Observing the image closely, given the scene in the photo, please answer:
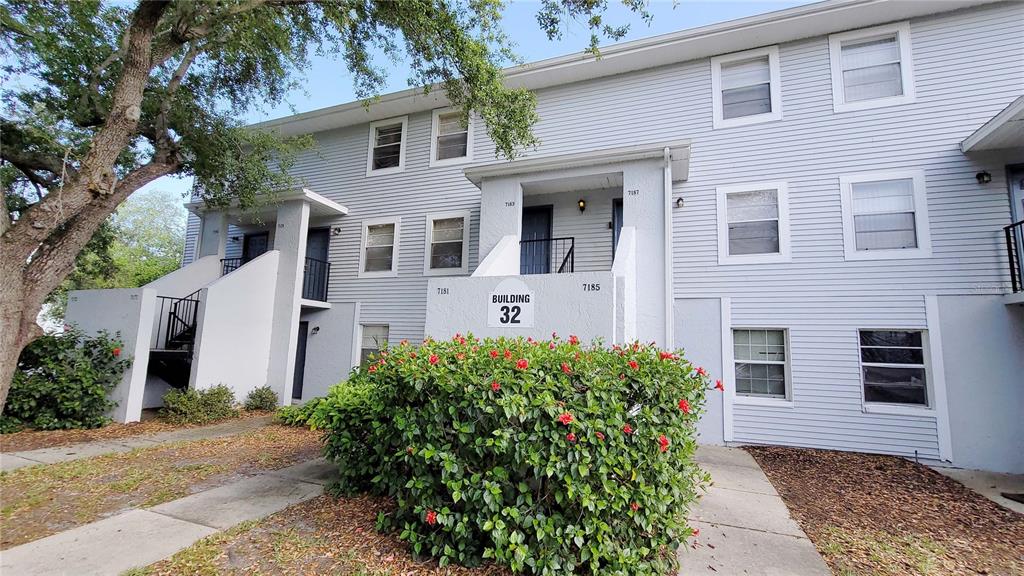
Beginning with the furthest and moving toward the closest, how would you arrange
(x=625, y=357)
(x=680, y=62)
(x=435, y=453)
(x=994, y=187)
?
(x=680, y=62) → (x=994, y=187) → (x=625, y=357) → (x=435, y=453)

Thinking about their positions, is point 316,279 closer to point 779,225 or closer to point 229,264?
point 229,264

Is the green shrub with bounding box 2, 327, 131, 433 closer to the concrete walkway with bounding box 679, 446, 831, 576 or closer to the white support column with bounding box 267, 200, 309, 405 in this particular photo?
the white support column with bounding box 267, 200, 309, 405

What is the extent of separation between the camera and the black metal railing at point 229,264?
1086cm

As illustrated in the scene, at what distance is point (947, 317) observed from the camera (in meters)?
6.46

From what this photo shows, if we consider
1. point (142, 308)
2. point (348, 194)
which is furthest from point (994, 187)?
point (142, 308)

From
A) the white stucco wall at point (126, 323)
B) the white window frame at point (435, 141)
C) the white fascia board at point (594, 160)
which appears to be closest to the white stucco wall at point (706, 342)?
the white fascia board at point (594, 160)

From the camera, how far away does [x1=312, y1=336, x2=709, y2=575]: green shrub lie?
2709 mm

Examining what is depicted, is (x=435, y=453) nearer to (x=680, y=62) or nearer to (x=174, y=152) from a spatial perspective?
(x=174, y=152)

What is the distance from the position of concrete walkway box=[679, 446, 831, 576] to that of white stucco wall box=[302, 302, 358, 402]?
7908 millimetres

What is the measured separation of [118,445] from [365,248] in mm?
5808

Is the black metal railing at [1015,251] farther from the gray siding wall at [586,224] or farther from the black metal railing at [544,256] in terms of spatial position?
the black metal railing at [544,256]

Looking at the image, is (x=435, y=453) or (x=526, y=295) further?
(x=526, y=295)

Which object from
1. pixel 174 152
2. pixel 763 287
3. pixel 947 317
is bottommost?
pixel 947 317

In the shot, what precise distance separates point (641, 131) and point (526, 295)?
484cm
